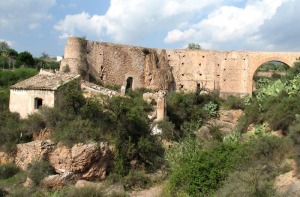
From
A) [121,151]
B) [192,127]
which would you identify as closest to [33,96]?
[121,151]

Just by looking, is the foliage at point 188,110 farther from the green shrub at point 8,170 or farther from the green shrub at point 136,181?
the green shrub at point 8,170

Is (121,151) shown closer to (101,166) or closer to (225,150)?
(101,166)

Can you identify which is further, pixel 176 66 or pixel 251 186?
pixel 176 66

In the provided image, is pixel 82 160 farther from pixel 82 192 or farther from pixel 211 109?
pixel 211 109

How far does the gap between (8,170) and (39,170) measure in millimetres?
2011

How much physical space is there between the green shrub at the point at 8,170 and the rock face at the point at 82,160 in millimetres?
1763

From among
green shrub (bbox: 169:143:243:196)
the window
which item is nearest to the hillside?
green shrub (bbox: 169:143:243:196)

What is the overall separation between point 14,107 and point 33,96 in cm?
151

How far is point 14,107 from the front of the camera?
21125mm

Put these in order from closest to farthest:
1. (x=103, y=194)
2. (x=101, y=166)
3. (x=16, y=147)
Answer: (x=103, y=194) → (x=101, y=166) → (x=16, y=147)

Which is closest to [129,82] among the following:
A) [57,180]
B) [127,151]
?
[127,151]

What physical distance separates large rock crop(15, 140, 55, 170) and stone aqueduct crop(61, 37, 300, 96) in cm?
1217

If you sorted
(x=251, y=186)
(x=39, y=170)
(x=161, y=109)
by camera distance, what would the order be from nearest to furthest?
(x=251, y=186)
(x=39, y=170)
(x=161, y=109)

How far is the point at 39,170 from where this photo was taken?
53.9 ft
